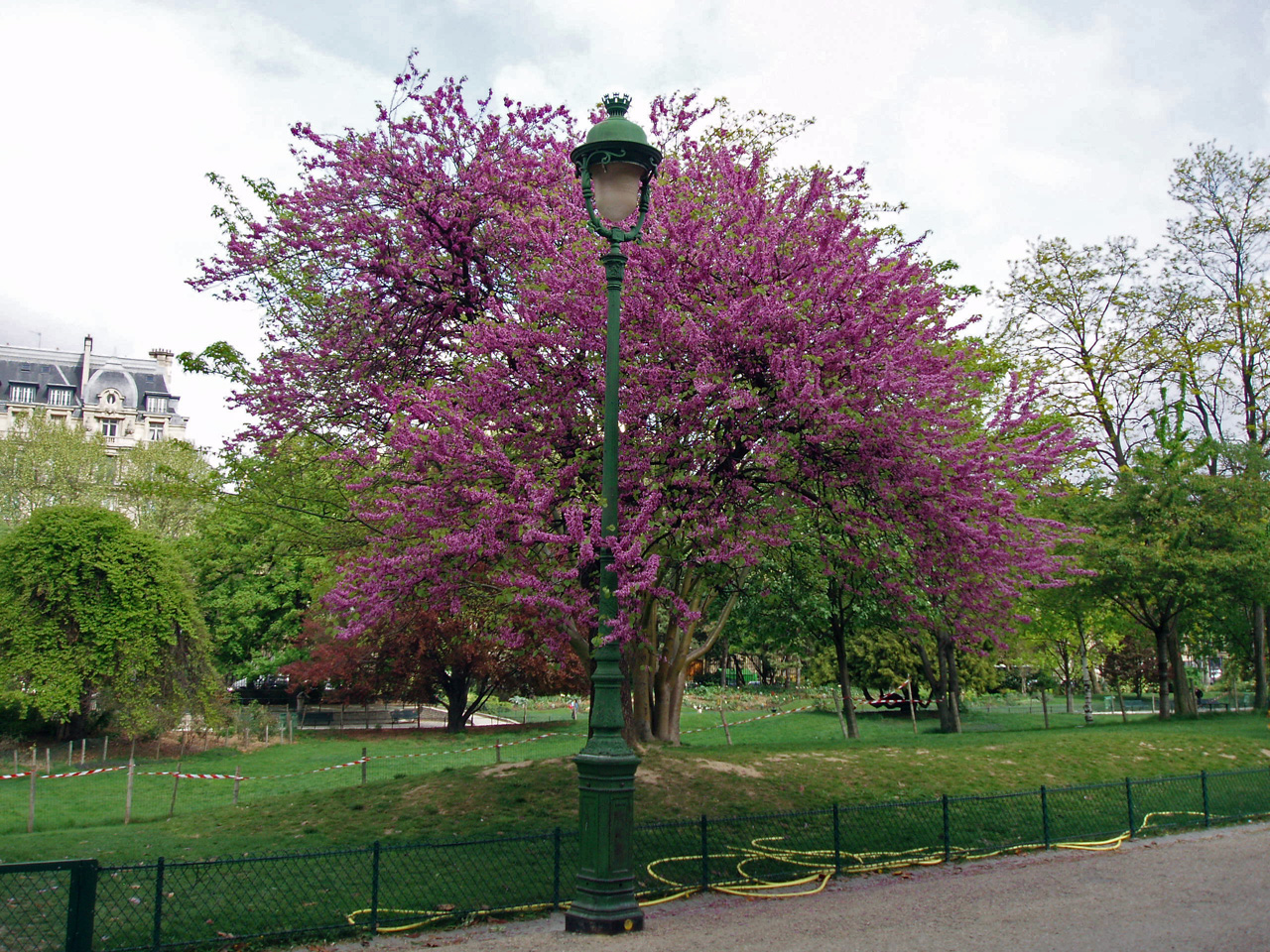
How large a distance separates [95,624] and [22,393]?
225ft

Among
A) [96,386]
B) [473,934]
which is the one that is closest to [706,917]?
[473,934]

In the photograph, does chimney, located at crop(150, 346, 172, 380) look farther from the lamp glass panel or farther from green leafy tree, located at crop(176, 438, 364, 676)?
the lamp glass panel

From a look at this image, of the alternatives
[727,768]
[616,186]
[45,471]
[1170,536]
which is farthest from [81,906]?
[45,471]

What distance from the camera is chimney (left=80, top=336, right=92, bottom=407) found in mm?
84500

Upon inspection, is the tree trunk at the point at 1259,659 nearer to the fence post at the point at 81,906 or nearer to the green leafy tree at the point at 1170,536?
the green leafy tree at the point at 1170,536

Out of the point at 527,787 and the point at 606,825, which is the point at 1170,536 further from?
the point at 606,825

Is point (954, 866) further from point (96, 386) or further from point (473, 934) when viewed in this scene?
point (96, 386)

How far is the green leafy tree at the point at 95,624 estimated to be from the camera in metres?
27.5

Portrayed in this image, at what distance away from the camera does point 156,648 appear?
29078 millimetres

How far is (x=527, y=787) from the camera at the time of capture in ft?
51.6

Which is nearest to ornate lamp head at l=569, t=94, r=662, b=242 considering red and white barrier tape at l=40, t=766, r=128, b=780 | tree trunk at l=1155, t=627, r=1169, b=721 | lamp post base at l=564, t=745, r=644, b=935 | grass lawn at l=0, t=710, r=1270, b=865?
lamp post base at l=564, t=745, r=644, b=935

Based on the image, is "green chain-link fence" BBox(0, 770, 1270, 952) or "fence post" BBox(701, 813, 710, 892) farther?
"fence post" BBox(701, 813, 710, 892)

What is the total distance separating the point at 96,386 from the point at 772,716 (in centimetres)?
7257

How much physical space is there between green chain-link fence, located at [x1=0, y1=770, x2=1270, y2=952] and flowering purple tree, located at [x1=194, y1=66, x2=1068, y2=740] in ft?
9.85
